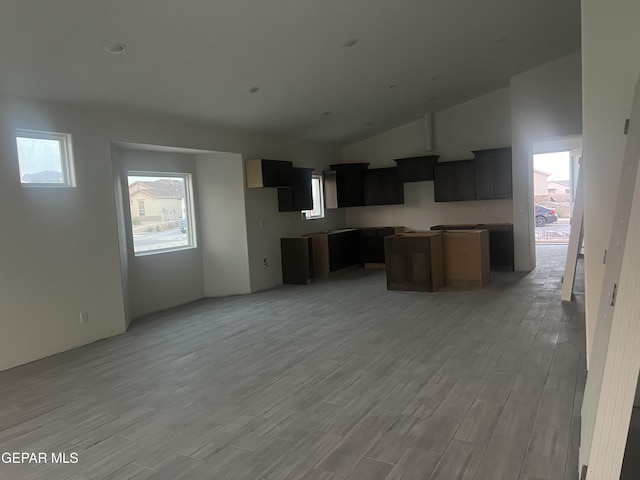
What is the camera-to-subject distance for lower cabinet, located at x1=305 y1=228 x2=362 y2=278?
8781mm

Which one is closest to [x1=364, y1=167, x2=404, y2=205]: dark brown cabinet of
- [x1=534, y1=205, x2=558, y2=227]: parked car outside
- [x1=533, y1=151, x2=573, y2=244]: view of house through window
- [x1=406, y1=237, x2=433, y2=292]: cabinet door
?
[x1=406, y1=237, x2=433, y2=292]: cabinet door

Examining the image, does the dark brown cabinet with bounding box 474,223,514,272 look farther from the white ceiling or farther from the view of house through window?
the view of house through window

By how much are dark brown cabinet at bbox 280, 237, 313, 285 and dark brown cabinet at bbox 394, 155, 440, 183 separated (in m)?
2.75

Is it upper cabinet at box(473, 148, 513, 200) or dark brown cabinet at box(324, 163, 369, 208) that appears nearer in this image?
upper cabinet at box(473, 148, 513, 200)

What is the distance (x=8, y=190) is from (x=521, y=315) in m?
5.60

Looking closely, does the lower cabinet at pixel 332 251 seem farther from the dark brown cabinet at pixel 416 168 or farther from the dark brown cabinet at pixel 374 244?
the dark brown cabinet at pixel 416 168

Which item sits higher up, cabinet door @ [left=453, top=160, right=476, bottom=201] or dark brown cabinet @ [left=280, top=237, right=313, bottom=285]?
cabinet door @ [left=453, top=160, right=476, bottom=201]

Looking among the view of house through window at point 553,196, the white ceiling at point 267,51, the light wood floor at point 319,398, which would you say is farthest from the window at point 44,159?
the view of house through window at point 553,196

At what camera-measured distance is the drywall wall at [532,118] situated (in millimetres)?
7496

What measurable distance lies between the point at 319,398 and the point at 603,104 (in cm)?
280

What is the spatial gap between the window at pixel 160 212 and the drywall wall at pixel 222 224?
0.24 m

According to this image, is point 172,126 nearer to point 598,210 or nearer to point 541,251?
point 598,210

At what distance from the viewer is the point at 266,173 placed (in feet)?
24.7

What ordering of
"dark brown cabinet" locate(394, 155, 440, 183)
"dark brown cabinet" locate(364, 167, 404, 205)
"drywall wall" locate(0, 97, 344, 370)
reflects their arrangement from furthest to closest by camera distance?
"dark brown cabinet" locate(364, 167, 404, 205) → "dark brown cabinet" locate(394, 155, 440, 183) → "drywall wall" locate(0, 97, 344, 370)
